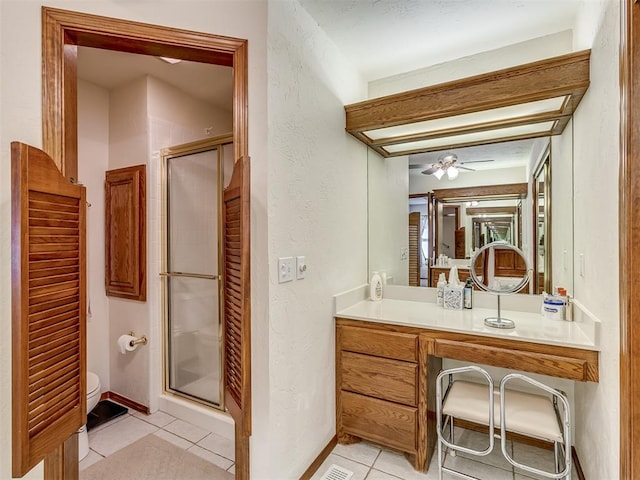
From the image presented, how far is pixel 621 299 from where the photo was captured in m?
1.14

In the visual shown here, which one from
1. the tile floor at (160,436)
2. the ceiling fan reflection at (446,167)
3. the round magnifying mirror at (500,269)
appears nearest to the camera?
the round magnifying mirror at (500,269)

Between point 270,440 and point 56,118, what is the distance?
1.58 metres

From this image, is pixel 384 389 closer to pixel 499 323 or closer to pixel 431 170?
pixel 499 323

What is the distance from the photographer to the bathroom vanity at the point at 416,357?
1.55 meters

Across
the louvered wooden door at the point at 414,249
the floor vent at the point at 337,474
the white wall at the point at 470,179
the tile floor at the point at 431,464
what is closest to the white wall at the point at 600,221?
the tile floor at the point at 431,464

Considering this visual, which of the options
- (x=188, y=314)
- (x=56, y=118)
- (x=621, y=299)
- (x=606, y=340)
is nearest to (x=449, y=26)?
(x=621, y=299)

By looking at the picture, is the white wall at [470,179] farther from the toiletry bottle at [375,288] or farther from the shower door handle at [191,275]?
the shower door handle at [191,275]

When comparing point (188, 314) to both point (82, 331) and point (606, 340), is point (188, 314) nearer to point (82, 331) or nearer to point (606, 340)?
point (82, 331)

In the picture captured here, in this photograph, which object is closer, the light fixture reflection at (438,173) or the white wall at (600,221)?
the white wall at (600,221)

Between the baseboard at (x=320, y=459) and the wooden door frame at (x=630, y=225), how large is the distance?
4.51 ft

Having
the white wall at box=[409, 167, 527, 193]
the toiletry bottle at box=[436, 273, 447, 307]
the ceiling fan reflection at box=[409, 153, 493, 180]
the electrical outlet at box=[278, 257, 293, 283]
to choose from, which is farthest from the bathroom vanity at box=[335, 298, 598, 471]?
the ceiling fan reflection at box=[409, 153, 493, 180]

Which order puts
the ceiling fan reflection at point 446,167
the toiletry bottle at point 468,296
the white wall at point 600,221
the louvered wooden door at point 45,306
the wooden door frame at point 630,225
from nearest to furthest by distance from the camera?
the louvered wooden door at point 45,306
the wooden door frame at point 630,225
the white wall at point 600,221
the toiletry bottle at point 468,296
the ceiling fan reflection at point 446,167

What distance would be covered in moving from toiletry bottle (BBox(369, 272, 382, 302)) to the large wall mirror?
14 centimetres

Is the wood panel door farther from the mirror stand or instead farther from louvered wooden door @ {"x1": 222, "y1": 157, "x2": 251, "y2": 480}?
the mirror stand
